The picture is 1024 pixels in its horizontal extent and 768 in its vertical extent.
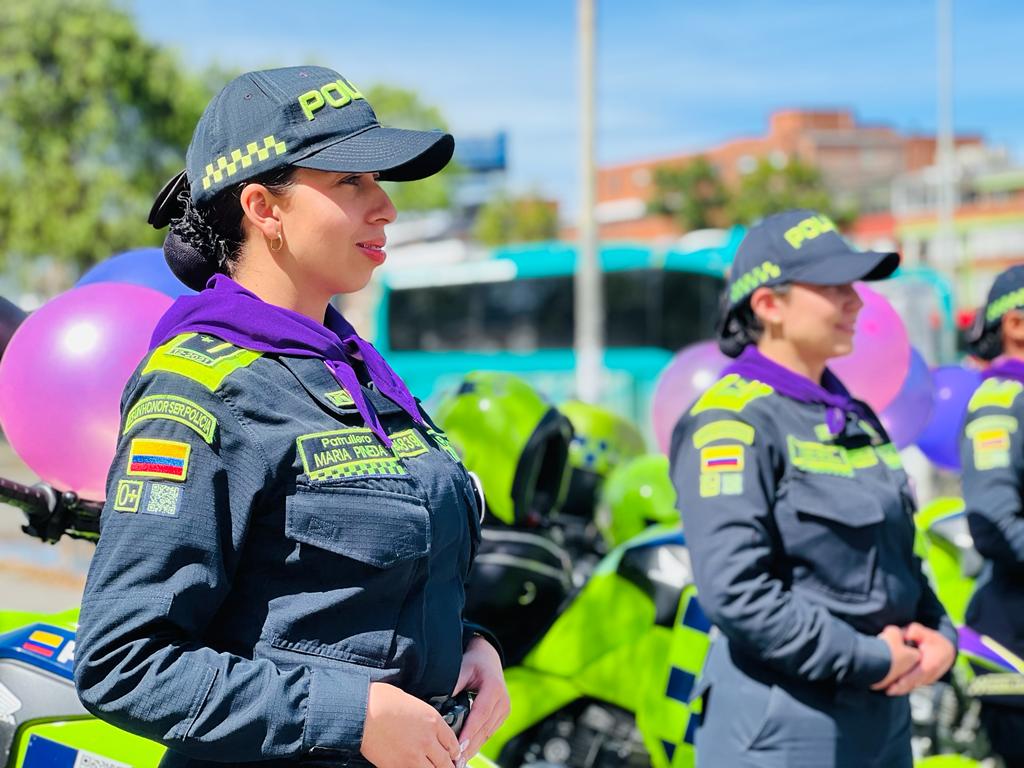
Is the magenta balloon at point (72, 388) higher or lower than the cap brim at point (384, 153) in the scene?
lower

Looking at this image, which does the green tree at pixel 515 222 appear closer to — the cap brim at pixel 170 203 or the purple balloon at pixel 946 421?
the purple balloon at pixel 946 421

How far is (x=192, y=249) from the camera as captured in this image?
1.66 meters

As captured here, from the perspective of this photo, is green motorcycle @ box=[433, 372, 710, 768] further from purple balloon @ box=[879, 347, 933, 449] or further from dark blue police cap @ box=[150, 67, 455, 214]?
dark blue police cap @ box=[150, 67, 455, 214]

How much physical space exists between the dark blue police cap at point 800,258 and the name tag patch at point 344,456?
4.70ft

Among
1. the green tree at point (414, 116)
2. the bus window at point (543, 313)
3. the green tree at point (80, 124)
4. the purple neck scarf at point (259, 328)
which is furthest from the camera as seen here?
the green tree at point (414, 116)

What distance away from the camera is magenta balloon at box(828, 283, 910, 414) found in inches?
151

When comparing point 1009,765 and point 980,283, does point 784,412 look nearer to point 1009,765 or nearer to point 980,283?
point 1009,765

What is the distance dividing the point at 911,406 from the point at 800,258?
1.98 metres

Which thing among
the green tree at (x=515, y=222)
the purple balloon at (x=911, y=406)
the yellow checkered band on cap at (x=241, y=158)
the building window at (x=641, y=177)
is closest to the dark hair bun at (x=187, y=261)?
the yellow checkered band on cap at (x=241, y=158)

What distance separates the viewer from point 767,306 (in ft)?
8.73

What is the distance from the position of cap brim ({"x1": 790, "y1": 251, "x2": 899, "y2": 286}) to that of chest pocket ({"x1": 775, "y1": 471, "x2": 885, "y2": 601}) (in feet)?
1.54

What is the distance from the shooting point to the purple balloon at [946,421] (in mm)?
5184

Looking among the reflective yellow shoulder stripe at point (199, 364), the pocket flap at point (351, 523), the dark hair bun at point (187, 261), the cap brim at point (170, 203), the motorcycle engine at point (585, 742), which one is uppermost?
the cap brim at point (170, 203)

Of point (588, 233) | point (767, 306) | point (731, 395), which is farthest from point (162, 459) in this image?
point (588, 233)
